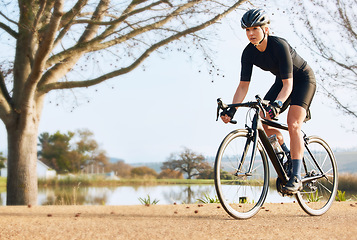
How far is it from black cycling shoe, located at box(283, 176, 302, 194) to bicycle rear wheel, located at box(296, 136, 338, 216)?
1.41 ft

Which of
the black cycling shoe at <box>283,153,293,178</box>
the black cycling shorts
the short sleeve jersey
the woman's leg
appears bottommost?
the black cycling shoe at <box>283,153,293,178</box>

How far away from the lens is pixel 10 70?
10.6 meters

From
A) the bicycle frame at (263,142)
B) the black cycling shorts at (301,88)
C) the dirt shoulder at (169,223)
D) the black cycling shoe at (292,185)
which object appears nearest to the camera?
the dirt shoulder at (169,223)

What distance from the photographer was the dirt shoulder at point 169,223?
4338 mm

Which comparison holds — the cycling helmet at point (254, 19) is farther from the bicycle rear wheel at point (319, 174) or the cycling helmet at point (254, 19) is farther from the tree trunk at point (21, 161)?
the tree trunk at point (21, 161)

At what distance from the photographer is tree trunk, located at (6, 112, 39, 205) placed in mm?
9414

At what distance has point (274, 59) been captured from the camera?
4984mm

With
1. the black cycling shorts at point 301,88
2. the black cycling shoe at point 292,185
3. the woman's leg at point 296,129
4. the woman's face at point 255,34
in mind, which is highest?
the woman's face at point 255,34

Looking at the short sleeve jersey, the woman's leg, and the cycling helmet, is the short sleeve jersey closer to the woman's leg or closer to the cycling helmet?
the cycling helmet

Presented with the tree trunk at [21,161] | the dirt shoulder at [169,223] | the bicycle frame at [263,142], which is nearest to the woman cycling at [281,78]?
the bicycle frame at [263,142]

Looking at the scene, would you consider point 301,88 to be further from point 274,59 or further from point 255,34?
point 255,34

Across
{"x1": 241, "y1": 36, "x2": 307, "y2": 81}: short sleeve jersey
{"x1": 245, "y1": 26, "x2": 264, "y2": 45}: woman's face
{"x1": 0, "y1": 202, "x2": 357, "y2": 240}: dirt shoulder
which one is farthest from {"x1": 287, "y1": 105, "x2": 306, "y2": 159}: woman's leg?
{"x1": 245, "y1": 26, "x2": 264, "y2": 45}: woman's face

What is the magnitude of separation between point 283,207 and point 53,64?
606 centimetres

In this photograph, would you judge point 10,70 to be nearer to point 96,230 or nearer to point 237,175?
point 96,230
